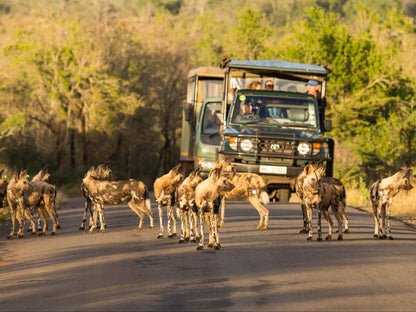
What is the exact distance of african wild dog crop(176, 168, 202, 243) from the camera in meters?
13.8

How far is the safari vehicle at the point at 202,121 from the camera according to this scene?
84.0 ft

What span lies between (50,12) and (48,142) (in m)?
8.59

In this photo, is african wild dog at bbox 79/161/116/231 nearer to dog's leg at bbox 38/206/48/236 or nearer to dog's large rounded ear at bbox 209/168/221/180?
dog's leg at bbox 38/206/48/236

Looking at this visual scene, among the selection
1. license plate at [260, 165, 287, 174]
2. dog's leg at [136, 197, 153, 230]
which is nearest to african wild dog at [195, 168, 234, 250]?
dog's leg at [136, 197, 153, 230]

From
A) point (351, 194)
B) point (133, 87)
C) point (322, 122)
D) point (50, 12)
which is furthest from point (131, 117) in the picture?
point (322, 122)

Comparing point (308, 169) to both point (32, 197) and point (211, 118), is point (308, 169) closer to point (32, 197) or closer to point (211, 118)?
point (32, 197)

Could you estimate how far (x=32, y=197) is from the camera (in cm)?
1614

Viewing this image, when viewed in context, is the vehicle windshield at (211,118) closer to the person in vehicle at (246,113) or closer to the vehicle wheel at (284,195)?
the vehicle wheel at (284,195)

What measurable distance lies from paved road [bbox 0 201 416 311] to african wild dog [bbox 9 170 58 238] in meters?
0.58

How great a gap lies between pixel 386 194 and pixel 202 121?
38.8 ft

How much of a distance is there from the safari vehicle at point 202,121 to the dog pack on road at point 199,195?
7.26 m

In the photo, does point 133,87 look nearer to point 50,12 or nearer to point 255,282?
point 50,12

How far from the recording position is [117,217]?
66.1ft

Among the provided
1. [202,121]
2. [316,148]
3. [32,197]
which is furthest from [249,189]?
[202,121]
